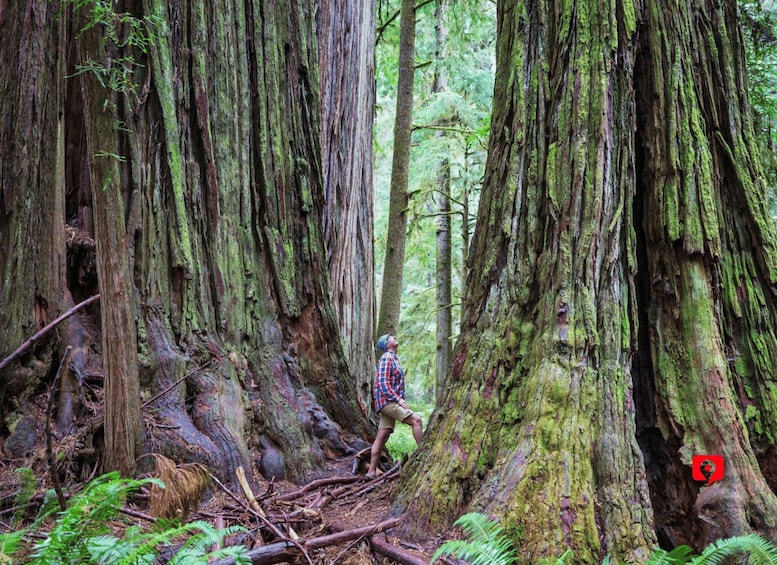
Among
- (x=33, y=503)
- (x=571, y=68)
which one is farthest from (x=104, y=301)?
(x=571, y=68)

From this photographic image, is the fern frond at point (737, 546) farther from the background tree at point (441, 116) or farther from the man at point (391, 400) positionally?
the background tree at point (441, 116)

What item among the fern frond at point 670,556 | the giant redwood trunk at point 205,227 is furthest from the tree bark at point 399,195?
the fern frond at point 670,556

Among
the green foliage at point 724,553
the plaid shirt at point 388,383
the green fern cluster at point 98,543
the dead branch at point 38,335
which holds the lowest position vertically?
the green foliage at point 724,553

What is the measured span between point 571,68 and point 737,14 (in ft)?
4.68

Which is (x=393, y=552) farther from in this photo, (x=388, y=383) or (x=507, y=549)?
(x=388, y=383)

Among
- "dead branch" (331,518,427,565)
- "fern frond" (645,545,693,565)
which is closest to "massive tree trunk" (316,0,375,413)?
"dead branch" (331,518,427,565)

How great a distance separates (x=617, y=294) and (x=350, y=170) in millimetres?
4487

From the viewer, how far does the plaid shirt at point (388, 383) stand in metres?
5.87

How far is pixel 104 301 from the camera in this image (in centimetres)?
353

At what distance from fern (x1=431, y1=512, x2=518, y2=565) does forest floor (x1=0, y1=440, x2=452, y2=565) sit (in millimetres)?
300

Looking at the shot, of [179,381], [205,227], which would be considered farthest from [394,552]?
[205,227]

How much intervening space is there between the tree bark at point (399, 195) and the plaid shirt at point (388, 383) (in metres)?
2.35

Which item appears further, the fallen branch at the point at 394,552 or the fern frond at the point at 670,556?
the fallen branch at the point at 394,552

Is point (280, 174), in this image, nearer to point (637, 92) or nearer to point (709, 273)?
point (637, 92)
